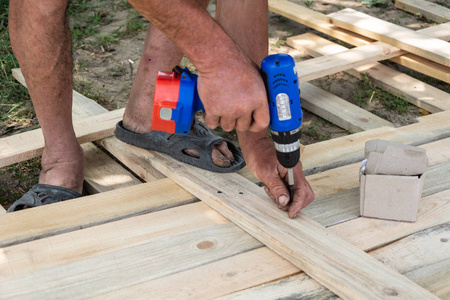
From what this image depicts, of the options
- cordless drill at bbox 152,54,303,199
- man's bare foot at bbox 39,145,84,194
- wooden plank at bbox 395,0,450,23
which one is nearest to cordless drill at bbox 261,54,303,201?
cordless drill at bbox 152,54,303,199

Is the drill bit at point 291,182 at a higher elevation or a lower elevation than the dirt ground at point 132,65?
higher

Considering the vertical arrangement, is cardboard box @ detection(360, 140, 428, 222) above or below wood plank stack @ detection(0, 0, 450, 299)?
above

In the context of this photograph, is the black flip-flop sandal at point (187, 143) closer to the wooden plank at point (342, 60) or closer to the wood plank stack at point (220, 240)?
the wood plank stack at point (220, 240)

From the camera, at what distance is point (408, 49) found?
340cm

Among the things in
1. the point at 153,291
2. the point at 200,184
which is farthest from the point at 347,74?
the point at 153,291

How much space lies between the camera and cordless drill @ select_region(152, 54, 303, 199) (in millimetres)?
1717

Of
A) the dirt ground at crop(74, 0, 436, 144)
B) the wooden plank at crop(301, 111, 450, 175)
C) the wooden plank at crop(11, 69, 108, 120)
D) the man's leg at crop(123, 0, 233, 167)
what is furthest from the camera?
the dirt ground at crop(74, 0, 436, 144)

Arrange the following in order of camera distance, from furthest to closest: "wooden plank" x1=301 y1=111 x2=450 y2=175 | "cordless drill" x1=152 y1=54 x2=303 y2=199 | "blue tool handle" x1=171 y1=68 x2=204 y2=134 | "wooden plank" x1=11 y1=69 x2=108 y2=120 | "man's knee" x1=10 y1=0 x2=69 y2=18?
"wooden plank" x1=11 y1=69 x2=108 y2=120 → "wooden plank" x1=301 y1=111 x2=450 y2=175 → "man's knee" x1=10 y1=0 x2=69 y2=18 → "blue tool handle" x1=171 y1=68 x2=204 y2=134 → "cordless drill" x1=152 y1=54 x2=303 y2=199

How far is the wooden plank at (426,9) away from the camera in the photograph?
13.8ft

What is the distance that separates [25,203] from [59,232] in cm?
35

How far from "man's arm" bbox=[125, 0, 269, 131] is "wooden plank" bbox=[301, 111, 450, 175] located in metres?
0.68

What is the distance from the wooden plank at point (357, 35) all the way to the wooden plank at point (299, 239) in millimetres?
1672

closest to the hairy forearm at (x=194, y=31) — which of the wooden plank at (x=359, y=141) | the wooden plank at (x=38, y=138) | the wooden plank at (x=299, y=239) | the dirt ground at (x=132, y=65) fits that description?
the wooden plank at (x=299, y=239)

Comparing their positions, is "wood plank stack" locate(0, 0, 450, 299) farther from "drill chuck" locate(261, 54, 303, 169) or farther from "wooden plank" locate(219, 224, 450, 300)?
"drill chuck" locate(261, 54, 303, 169)
